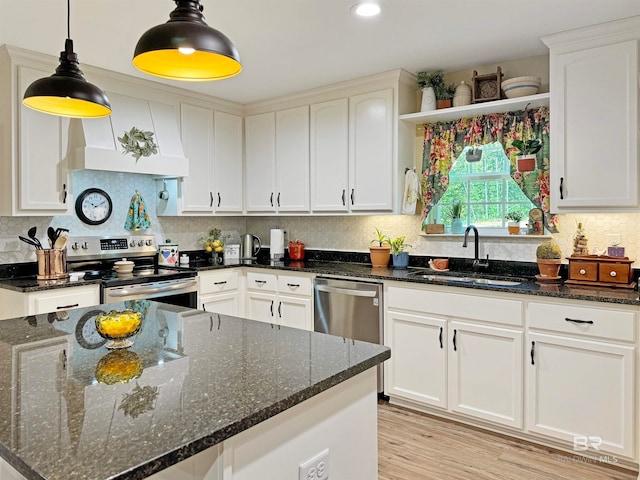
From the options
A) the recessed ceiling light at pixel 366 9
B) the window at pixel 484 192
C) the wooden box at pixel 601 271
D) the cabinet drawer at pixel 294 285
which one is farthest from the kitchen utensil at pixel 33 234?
the wooden box at pixel 601 271

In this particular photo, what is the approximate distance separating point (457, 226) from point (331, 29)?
1807 millimetres

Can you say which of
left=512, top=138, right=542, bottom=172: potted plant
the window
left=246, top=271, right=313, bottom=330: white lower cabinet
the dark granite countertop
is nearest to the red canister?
the dark granite countertop

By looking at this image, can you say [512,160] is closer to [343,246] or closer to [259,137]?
[343,246]

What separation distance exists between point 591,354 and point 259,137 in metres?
3.35

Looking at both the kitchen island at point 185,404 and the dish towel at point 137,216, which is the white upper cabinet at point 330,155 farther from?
the kitchen island at point 185,404

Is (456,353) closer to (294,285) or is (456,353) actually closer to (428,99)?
(294,285)

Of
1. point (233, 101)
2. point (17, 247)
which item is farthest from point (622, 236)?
point (17, 247)

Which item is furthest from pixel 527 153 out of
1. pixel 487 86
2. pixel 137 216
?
pixel 137 216

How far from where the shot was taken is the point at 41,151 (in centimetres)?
337

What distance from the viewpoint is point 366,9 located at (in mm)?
2600

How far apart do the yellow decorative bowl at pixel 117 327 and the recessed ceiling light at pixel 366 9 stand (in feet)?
6.42

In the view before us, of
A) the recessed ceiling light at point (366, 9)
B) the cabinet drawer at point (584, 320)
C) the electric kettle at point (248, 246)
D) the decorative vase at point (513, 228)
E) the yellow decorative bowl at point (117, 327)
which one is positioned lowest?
the cabinet drawer at point (584, 320)

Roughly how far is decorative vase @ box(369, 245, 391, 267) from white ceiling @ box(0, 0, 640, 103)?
142 centimetres

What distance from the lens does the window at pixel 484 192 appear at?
3.62m
